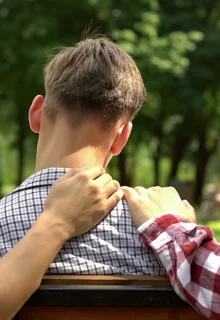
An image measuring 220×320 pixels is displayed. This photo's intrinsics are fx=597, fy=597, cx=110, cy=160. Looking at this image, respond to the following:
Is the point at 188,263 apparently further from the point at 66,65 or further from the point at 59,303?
the point at 66,65

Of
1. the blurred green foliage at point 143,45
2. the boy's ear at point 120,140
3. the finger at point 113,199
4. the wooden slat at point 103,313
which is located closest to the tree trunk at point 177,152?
the blurred green foliage at point 143,45

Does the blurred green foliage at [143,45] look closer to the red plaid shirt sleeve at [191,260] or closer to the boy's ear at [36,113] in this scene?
the boy's ear at [36,113]

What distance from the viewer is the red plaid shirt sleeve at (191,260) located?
155 cm

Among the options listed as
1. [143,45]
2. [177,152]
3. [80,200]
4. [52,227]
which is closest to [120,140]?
[80,200]

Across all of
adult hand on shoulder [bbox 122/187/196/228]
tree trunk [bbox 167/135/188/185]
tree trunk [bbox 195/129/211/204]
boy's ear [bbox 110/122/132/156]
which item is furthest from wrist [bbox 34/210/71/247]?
tree trunk [bbox 195/129/211/204]

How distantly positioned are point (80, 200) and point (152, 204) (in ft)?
0.78

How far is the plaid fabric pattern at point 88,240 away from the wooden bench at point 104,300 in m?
0.09

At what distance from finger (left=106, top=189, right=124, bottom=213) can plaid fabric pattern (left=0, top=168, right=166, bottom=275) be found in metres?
0.02

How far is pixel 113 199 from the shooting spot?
5.73 ft

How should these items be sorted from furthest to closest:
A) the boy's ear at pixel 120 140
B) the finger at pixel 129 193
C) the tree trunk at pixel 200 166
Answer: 1. the tree trunk at pixel 200 166
2. the boy's ear at pixel 120 140
3. the finger at pixel 129 193

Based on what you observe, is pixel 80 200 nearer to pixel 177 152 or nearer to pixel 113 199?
pixel 113 199

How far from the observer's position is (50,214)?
162 cm

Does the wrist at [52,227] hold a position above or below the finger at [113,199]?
below

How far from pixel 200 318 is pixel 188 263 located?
0.66 ft
